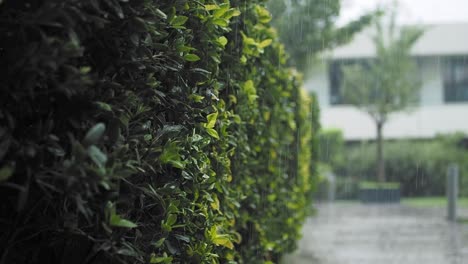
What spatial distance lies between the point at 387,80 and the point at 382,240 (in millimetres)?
15946

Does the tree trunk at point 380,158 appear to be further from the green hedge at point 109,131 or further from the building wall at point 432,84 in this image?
the green hedge at point 109,131

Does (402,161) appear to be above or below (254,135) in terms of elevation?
below

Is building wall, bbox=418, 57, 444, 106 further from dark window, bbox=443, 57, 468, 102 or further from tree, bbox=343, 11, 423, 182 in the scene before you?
tree, bbox=343, 11, 423, 182

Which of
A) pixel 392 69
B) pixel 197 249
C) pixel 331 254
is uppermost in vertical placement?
pixel 392 69

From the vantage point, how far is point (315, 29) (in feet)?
67.1

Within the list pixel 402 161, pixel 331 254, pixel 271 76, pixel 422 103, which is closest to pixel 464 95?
pixel 422 103

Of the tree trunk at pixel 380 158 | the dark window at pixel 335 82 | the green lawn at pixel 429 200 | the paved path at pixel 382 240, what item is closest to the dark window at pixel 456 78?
the dark window at pixel 335 82

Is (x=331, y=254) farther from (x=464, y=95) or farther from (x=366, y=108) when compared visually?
(x=464, y=95)

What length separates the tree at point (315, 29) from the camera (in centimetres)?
1862

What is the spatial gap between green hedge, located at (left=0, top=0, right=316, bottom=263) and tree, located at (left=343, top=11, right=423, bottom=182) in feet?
76.2

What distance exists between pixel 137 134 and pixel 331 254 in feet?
23.3

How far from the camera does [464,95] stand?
32.0 m

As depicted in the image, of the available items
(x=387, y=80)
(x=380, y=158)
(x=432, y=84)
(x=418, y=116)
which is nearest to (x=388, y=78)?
(x=387, y=80)

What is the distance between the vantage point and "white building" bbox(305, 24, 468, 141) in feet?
103
